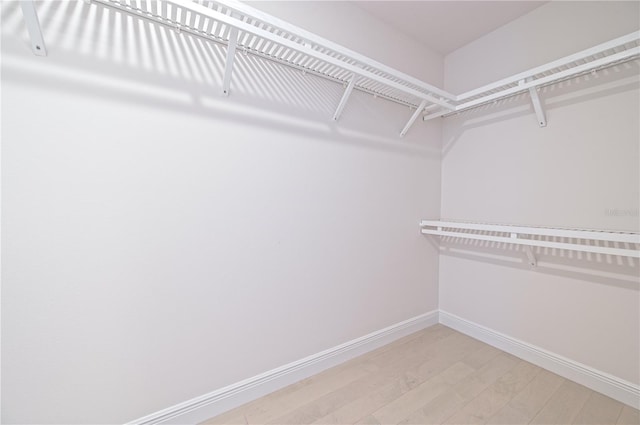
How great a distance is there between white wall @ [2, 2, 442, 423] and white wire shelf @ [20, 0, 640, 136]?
0.19ft

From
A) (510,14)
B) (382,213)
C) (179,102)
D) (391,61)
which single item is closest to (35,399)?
(179,102)

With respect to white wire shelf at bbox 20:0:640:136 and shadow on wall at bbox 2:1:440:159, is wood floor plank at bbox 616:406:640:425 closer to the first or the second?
white wire shelf at bbox 20:0:640:136

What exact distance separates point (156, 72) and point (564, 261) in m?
2.26

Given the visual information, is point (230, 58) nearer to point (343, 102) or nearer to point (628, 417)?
point (343, 102)

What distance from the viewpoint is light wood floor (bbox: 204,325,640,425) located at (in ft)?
3.68

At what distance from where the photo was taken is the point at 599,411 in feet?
3.84

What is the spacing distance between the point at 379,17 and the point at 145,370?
2.30m

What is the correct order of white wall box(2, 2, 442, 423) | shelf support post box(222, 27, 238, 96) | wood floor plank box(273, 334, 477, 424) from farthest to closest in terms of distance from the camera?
wood floor plank box(273, 334, 477, 424) → shelf support post box(222, 27, 238, 96) → white wall box(2, 2, 442, 423)

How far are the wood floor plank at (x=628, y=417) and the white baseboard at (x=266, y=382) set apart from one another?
1.02 metres

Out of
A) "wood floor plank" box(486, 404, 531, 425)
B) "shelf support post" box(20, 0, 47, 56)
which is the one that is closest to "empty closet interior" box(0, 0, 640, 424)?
"shelf support post" box(20, 0, 47, 56)

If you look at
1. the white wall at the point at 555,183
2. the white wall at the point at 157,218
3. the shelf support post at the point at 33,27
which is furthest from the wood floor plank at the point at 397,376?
the shelf support post at the point at 33,27

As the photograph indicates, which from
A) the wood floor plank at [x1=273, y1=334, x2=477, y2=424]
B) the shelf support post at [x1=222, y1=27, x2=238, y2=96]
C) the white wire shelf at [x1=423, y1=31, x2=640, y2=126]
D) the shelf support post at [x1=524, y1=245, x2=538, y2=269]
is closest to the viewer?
the shelf support post at [x1=222, y1=27, x2=238, y2=96]

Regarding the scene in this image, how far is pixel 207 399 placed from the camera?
1112mm

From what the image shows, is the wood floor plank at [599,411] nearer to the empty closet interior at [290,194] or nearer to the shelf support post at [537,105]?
the empty closet interior at [290,194]
